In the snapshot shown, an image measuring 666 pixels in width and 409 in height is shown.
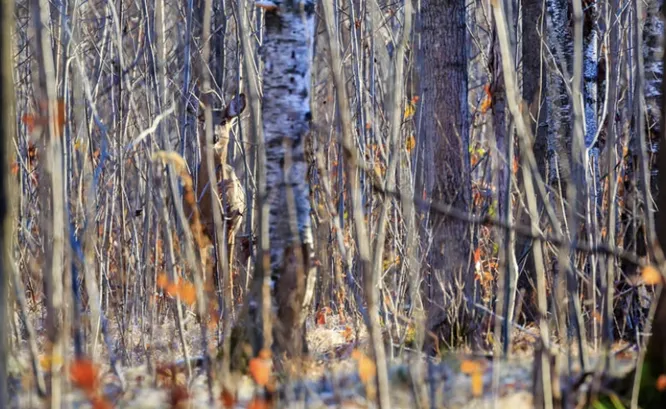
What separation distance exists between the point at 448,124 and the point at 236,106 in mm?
2048

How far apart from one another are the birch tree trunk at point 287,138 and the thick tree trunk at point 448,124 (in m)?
2.00

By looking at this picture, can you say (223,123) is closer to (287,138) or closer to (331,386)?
(287,138)

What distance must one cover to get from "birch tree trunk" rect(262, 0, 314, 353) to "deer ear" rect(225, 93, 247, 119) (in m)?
2.88

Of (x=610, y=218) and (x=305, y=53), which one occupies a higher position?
(x=305, y=53)

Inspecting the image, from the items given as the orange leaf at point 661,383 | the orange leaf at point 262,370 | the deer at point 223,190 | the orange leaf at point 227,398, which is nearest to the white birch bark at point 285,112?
the orange leaf at point 262,370

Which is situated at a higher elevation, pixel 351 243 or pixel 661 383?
pixel 661 383

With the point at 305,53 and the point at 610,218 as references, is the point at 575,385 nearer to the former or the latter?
the point at 610,218

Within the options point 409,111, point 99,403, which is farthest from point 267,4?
point 409,111

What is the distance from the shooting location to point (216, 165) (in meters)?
7.95

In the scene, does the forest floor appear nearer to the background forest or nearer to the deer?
the background forest

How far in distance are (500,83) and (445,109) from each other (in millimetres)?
1371

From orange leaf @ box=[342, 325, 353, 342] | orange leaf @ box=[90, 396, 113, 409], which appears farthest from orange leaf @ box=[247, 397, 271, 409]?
orange leaf @ box=[342, 325, 353, 342]

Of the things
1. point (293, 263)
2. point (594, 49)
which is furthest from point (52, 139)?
point (594, 49)

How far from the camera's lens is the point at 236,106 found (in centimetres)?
741
